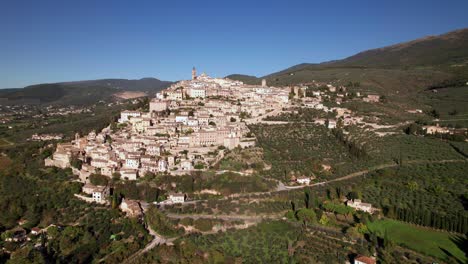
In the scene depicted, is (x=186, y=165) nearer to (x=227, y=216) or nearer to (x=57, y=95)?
(x=227, y=216)

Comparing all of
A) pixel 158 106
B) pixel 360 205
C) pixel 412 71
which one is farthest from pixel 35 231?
pixel 412 71

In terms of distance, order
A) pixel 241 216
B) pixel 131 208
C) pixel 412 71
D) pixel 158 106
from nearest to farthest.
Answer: pixel 241 216 → pixel 131 208 → pixel 158 106 → pixel 412 71

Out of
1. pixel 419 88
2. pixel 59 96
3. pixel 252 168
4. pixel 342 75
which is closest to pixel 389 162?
pixel 252 168

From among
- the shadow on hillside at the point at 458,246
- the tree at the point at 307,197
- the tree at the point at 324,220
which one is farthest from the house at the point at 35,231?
the shadow on hillside at the point at 458,246

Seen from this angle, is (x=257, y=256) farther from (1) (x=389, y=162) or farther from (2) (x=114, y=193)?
(1) (x=389, y=162)

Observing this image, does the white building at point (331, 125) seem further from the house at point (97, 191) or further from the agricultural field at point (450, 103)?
the house at point (97, 191)

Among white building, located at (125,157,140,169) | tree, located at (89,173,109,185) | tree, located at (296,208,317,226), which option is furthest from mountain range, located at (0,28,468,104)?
tree, located at (89,173,109,185)

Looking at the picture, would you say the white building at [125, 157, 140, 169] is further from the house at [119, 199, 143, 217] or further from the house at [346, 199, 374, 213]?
the house at [346, 199, 374, 213]
